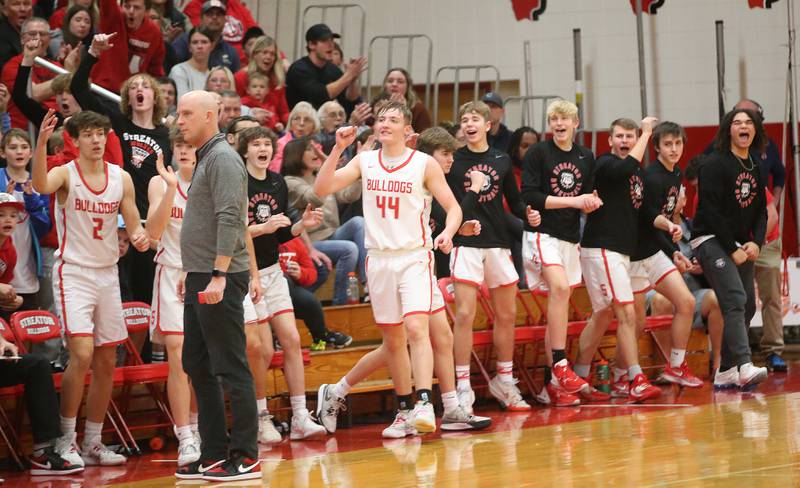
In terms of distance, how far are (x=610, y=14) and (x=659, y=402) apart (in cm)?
640

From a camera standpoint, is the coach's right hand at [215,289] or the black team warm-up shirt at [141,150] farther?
the black team warm-up shirt at [141,150]

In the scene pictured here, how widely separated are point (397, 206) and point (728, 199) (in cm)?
320

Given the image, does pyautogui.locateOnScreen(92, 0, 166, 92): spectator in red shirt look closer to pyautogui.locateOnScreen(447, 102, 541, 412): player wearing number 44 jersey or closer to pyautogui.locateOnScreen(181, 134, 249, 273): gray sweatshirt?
pyautogui.locateOnScreen(447, 102, 541, 412): player wearing number 44 jersey

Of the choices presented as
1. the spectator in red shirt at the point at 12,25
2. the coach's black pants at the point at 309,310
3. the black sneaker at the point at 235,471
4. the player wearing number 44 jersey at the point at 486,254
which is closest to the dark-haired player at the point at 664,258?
the player wearing number 44 jersey at the point at 486,254

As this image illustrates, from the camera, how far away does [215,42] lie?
1102 cm

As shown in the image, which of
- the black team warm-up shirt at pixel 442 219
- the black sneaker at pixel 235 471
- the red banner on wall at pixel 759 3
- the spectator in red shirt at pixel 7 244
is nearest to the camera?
the black sneaker at pixel 235 471

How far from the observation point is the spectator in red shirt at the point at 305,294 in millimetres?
7895

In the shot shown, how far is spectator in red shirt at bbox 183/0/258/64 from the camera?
12219mm

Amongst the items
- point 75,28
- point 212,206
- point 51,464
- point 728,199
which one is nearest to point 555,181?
point 728,199

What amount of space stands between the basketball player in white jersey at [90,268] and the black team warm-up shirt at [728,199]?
4.34 meters

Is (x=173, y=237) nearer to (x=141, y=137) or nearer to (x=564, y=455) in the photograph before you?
(x=141, y=137)

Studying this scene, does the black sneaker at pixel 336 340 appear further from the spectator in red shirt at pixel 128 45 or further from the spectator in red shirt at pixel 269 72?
the spectator in red shirt at pixel 269 72

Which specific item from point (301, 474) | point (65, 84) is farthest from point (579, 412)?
point (65, 84)

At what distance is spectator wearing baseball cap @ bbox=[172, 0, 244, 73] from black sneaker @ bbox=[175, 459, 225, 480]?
19.6ft
